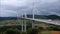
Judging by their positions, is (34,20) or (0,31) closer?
(0,31)

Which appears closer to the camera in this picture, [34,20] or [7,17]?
[7,17]

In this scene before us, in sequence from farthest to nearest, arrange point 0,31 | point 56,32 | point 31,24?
point 31,24 < point 0,31 < point 56,32

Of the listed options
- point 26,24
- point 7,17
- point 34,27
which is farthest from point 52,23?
point 7,17

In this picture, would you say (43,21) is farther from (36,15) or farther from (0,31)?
(0,31)

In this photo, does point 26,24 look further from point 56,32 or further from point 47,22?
point 56,32

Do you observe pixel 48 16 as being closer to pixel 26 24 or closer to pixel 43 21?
pixel 43 21

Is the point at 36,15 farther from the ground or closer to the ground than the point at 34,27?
farther from the ground

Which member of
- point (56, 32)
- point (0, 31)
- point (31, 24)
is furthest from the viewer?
point (31, 24)

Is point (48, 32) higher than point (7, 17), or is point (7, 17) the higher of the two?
point (7, 17)

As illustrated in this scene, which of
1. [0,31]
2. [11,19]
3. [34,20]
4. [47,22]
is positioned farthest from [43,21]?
[0,31]
